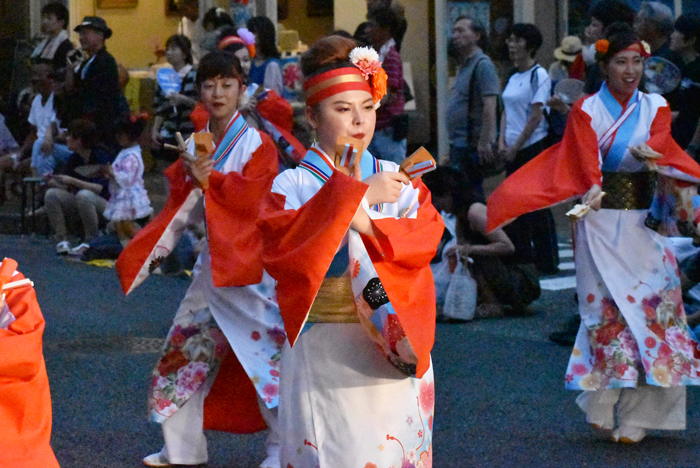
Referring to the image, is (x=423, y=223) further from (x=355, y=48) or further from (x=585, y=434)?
(x=585, y=434)

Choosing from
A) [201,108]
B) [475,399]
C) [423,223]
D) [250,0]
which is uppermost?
[250,0]

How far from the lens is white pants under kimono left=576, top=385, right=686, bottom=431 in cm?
470

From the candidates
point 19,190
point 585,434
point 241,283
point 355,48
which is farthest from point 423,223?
point 19,190

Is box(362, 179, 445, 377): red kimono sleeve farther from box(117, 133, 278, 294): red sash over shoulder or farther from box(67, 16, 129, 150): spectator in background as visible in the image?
box(67, 16, 129, 150): spectator in background

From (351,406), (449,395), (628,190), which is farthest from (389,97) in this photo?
(351,406)

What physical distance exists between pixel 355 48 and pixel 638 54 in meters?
2.16

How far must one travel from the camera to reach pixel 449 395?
556 centimetres

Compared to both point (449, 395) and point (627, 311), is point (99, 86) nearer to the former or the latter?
point (449, 395)

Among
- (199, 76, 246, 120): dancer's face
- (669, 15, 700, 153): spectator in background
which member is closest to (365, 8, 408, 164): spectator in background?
(669, 15, 700, 153): spectator in background

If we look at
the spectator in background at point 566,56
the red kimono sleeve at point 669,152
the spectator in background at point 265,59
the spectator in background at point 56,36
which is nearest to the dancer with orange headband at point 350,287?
the red kimono sleeve at point 669,152

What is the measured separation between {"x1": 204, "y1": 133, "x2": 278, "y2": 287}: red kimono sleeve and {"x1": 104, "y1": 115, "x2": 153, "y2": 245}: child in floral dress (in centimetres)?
565

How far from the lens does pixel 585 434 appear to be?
487 centimetres

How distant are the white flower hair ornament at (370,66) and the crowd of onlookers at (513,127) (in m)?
3.61

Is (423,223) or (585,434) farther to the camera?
(585,434)
